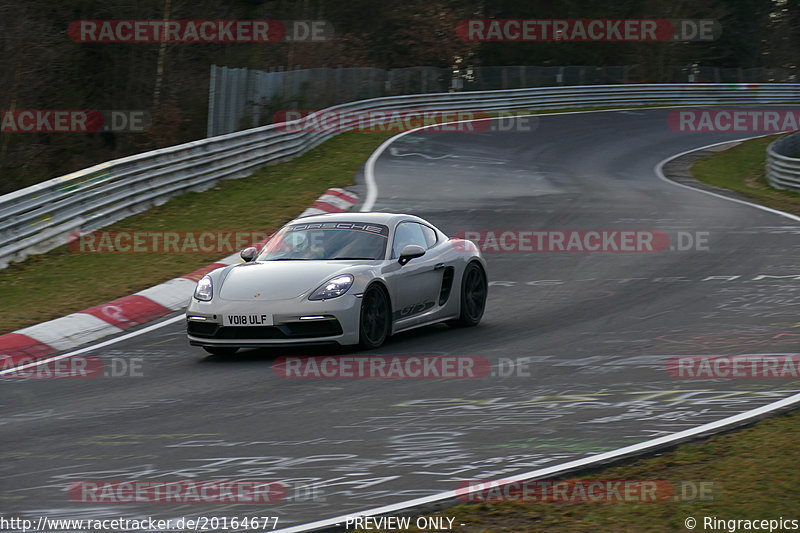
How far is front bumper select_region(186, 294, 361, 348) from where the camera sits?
9.82 meters

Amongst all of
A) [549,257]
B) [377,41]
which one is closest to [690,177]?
[549,257]

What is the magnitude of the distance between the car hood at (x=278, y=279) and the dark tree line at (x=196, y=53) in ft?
83.8

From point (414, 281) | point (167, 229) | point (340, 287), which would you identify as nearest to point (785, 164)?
point (167, 229)

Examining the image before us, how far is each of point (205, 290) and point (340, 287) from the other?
129 centimetres

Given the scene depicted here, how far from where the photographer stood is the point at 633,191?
80.0 ft

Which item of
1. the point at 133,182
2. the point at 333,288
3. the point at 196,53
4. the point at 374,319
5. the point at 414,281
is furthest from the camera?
→ the point at 196,53

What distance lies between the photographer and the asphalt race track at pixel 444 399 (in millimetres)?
6184

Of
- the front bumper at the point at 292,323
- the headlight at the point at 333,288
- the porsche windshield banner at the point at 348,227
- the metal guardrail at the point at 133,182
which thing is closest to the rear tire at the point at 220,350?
the front bumper at the point at 292,323

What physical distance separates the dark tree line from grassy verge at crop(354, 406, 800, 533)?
30.8 m

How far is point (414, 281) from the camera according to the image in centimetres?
1100

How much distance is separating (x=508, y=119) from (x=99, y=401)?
113 feet

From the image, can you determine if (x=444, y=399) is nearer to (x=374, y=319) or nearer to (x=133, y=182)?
(x=374, y=319)

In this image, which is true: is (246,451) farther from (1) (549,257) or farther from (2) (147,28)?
(2) (147,28)

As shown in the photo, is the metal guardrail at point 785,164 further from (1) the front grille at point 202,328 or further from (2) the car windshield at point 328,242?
(1) the front grille at point 202,328
